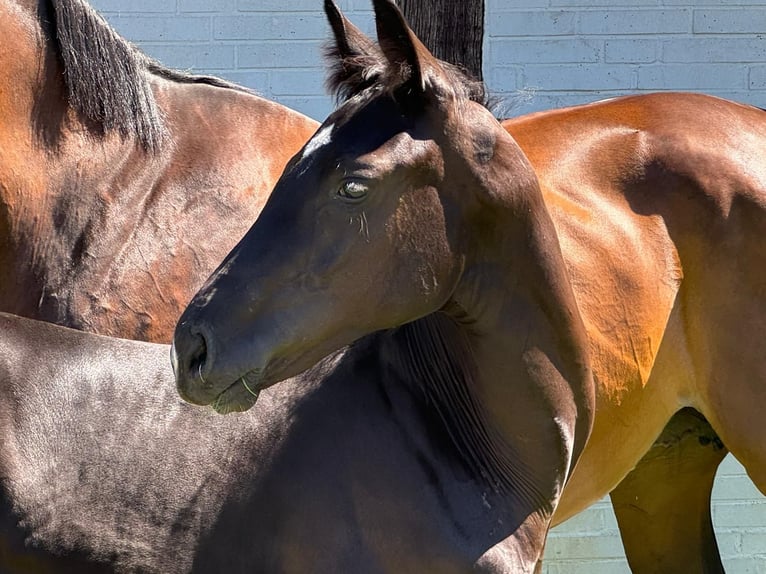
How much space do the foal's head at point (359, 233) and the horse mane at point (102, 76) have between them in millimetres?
979

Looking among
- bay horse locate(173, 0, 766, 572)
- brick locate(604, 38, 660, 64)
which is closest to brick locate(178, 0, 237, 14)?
brick locate(604, 38, 660, 64)

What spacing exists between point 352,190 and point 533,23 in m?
2.98

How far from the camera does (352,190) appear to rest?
7.02 ft

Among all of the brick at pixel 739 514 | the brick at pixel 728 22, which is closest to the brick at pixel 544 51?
the brick at pixel 728 22

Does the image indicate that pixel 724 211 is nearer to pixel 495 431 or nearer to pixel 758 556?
pixel 495 431

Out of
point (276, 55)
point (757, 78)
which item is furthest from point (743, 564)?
point (276, 55)

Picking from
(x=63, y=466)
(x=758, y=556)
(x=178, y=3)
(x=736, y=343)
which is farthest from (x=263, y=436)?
(x=758, y=556)

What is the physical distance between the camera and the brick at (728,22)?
4.93 metres

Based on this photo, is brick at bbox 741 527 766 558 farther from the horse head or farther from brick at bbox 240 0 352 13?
the horse head

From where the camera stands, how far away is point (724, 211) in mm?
3338

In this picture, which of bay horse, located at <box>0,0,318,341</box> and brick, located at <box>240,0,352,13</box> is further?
brick, located at <box>240,0,352,13</box>

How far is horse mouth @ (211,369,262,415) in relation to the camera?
2.08m

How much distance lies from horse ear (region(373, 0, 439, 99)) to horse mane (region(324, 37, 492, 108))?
2 centimetres

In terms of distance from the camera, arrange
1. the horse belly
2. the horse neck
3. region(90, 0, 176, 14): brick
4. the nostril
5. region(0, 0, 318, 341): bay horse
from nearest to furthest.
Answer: the nostril
the horse neck
region(0, 0, 318, 341): bay horse
the horse belly
region(90, 0, 176, 14): brick
